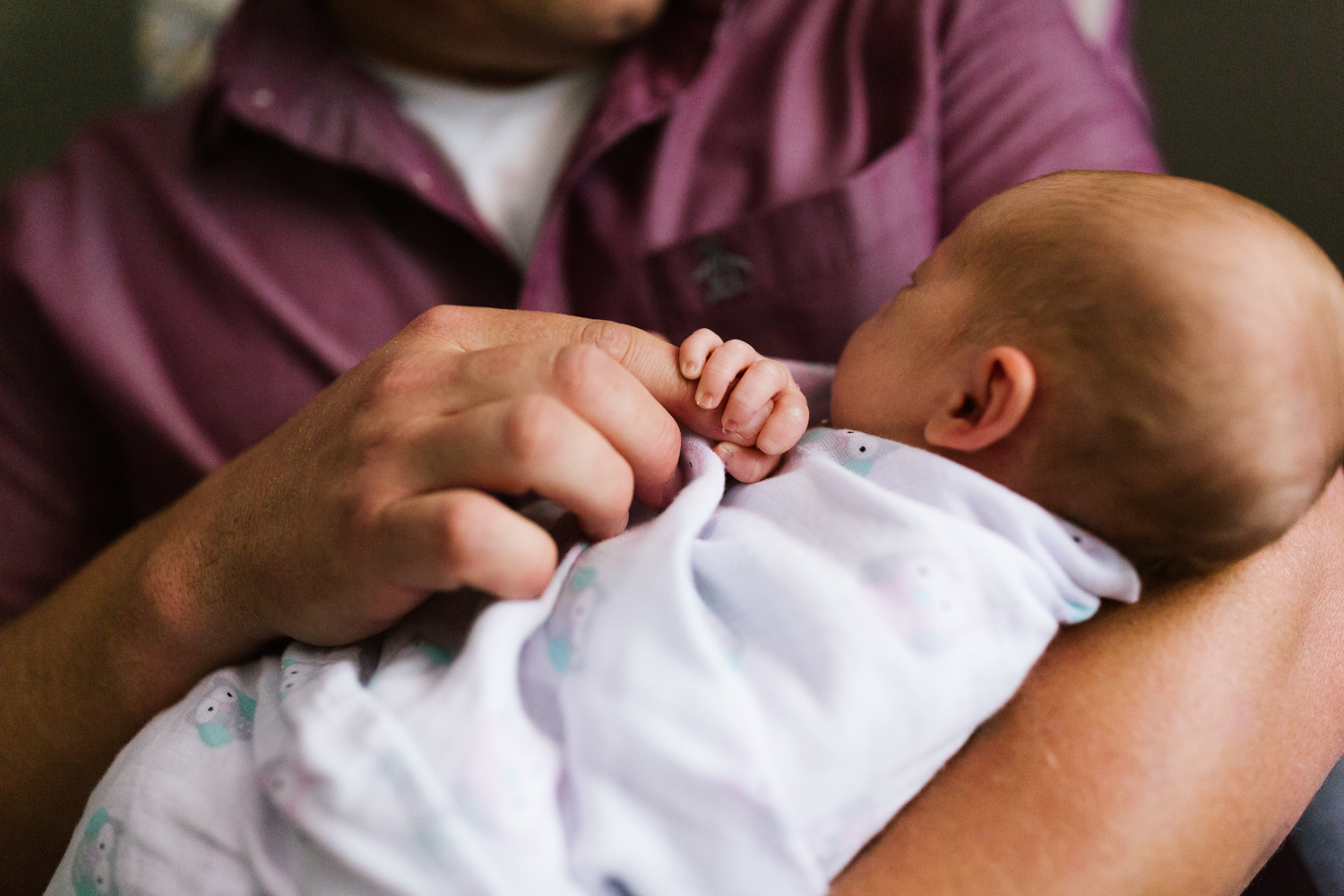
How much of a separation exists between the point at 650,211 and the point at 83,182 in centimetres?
87

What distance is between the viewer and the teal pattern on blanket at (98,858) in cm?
61

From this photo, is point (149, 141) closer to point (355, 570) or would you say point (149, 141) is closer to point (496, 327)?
point (496, 327)

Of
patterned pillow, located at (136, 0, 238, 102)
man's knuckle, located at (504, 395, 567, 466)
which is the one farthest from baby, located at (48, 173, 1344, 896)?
patterned pillow, located at (136, 0, 238, 102)

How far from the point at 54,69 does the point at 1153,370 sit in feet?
6.92

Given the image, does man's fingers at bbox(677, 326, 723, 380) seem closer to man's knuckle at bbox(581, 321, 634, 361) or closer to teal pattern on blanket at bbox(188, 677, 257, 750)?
man's knuckle at bbox(581, 321, 634, 361)

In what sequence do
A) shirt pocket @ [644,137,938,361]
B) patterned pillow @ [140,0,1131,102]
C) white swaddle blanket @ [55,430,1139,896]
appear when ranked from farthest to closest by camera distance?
patterned pillow @ [140,0,1131,102]
shirt pocket @ [644,137,938,361]
white swaddle blanket @ [55,430,1139,896]

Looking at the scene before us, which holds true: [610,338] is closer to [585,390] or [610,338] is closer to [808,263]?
[585,390]

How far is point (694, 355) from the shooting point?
69 centimetres

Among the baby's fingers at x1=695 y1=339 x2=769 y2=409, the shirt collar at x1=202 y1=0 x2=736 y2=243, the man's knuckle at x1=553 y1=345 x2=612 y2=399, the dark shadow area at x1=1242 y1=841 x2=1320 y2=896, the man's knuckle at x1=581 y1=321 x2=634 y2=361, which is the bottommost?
the dark shadow area at x1=1242 y1=841 x2=1320 y2=896

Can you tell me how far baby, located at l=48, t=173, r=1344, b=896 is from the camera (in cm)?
54

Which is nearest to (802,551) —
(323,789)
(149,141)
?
(323,789)

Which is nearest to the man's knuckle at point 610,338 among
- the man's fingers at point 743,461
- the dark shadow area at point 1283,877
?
the man's fingers at point 743,461

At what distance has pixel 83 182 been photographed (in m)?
1.26

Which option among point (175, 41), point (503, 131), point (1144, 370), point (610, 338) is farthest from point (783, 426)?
point (175, 41)
